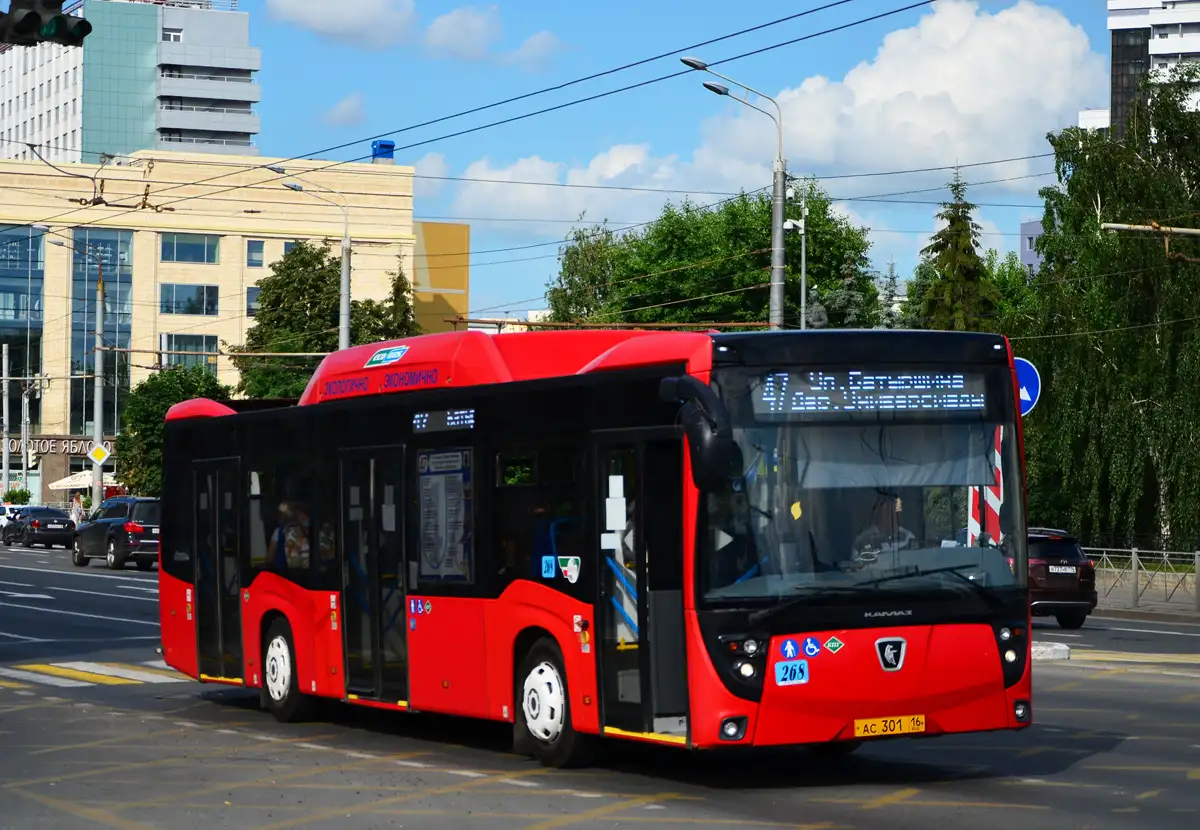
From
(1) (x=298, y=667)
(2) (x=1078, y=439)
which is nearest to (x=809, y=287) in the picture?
(2) (x=1078, y=439)

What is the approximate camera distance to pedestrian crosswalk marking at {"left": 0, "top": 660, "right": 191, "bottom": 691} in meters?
19.5

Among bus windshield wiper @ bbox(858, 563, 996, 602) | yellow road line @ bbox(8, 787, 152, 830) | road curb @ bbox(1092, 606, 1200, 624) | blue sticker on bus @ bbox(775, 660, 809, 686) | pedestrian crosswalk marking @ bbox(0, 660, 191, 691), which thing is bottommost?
road curb @ bbox(1092, 606, 1200, 624)

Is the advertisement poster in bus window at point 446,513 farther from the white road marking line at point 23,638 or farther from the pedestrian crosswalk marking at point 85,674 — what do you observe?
the white road marking line at point 23,638

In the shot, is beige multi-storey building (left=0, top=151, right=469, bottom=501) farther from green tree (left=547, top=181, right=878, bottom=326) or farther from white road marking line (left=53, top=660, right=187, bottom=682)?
white road marking line (left=53, top=660, right=187, bottom=682)

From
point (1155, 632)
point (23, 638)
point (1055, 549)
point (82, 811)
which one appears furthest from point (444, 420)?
point (1155, 632)

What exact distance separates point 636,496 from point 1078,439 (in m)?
39.9

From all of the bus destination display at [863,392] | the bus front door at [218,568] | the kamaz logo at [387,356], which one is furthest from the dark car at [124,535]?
the bus destination display at [863,392]

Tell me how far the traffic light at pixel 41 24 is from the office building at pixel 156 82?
133 metres

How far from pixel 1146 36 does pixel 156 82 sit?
73.3 metres

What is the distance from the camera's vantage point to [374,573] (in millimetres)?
14680

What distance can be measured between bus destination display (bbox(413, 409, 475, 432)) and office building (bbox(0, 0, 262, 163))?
134140mm

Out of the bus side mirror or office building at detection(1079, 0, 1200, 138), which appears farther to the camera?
office building at detection(1079, 0, 1200, 138)

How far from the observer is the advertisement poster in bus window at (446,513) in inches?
534

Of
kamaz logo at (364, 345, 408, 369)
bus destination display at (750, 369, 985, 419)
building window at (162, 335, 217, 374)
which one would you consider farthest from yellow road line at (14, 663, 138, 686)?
building window at (162, 335, 217, 374)
